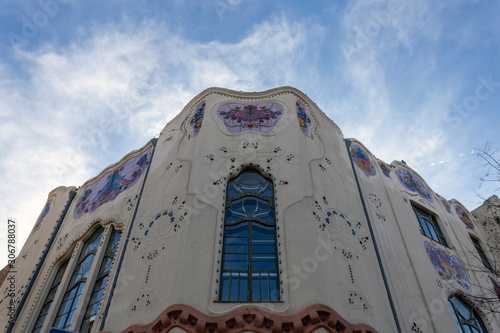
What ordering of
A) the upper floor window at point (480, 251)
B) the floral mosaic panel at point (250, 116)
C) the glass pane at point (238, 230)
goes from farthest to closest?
the upper floor window at point (480, 251)
the floral mosaic panel at point (250, 116)
the glass pane at point (238, 230)

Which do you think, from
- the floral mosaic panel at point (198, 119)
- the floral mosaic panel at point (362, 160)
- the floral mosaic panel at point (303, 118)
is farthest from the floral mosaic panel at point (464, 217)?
the floral mosaic panel at point (198, 119)

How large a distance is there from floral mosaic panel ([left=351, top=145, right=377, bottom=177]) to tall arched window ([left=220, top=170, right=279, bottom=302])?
11.3ft

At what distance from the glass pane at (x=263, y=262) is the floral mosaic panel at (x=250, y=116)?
11.5ft

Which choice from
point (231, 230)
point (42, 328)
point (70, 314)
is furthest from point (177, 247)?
point (42, 328)

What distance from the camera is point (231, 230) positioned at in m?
7.98

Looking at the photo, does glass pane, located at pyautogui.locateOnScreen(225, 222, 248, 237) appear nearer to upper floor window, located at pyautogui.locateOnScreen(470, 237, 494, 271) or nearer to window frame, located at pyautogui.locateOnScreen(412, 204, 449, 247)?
window frame, located at pyautogui.locateOnScreen(412, 204, 449, 247)

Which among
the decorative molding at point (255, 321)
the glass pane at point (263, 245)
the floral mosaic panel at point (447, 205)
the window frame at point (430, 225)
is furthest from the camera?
the floral mosaic panel at point (447, 205)

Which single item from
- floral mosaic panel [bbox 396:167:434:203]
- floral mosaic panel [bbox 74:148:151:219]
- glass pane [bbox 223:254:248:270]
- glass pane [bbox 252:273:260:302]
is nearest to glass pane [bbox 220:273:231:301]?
glass pane [bbox 223:254:248:270]

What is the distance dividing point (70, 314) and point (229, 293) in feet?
12.7

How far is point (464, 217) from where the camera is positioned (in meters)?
13.9

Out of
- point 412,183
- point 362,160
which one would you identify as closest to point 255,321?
point 362,160

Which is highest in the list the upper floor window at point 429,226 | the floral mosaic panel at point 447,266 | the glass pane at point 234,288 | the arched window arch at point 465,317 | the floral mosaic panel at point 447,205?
the floral mosaic panel at point 447,205

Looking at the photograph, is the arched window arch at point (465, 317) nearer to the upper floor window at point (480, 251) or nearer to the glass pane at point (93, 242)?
the upper floor window at point (480, 251)

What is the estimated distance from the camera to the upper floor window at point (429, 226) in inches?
445
